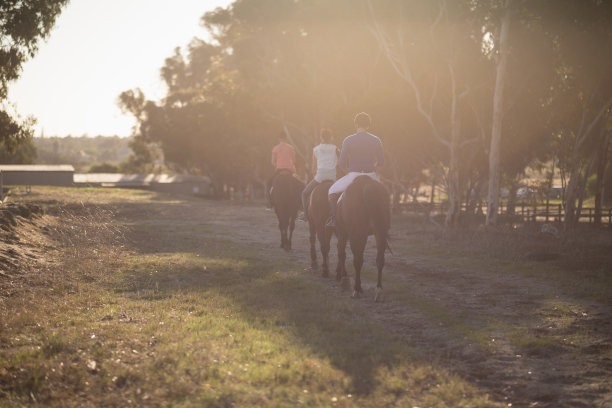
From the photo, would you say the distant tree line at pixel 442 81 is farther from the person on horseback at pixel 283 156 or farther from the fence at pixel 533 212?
the person on horseback at pixel 283 156

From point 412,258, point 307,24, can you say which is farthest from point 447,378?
point 307,24

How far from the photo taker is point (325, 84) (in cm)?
3872

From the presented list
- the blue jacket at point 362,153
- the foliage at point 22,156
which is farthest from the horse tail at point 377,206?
the foliage at point 22,156

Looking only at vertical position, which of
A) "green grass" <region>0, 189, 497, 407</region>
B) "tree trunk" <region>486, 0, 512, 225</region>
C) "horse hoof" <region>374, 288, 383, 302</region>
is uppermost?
"tree trunk" <region>486, 0, 512, 225</region>

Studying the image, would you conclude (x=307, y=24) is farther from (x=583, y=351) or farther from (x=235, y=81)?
(x=583, y=351)

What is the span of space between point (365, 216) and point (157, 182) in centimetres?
7718

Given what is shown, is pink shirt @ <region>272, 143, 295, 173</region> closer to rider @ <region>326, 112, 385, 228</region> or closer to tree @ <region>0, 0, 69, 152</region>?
rider @ <region>326, 112, 385, 228</region>

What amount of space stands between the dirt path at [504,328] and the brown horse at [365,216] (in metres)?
0.64

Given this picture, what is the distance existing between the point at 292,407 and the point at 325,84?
114 feet

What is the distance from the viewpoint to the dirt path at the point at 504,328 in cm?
586

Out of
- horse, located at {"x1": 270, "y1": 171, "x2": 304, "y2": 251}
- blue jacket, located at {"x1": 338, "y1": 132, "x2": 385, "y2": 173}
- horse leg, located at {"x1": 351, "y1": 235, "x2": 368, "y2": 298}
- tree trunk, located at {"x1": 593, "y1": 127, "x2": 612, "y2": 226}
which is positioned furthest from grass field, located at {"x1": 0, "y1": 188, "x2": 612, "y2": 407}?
tree trunk, located at {"x1": 593, "y1": 127, "x2": 612, "y2": 226}

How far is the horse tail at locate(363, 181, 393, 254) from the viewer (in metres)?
9.70

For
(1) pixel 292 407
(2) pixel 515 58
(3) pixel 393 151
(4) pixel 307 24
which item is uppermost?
(4) pixel 307 24

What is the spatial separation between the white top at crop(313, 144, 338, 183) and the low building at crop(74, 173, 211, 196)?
72.2 m
